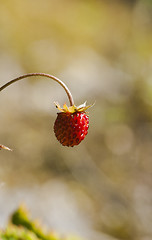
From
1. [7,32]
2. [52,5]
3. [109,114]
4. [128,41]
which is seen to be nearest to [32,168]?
[109,114]

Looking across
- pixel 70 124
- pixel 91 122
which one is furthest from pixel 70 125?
pixel 91 122

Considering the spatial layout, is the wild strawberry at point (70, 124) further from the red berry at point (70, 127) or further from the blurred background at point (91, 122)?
the blurred background at point (91, 122)

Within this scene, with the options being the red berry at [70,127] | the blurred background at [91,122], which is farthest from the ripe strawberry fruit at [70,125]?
the blurred background at [91,122]

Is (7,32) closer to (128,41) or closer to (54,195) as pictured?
(128,41)

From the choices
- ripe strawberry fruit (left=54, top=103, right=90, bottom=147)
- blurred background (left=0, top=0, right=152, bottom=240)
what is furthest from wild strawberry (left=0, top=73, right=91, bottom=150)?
blurred background (left=0, top=0, right=152, bottom=240)

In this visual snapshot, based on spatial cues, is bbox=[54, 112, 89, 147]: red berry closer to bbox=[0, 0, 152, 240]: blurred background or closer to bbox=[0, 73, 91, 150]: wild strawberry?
bbox=[0, 73, 91, 150]: wild strawberry
